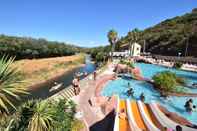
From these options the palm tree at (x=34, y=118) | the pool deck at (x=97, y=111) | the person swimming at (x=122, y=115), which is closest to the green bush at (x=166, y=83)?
the pool deck at (x=97, y=111)

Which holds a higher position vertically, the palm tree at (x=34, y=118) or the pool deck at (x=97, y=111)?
the palm tree at (x=34, y=118)

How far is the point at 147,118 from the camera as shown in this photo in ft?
56.1

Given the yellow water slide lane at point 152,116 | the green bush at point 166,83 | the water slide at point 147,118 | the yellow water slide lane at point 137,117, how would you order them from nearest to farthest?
the water slide at point 147,118 → the yellow water slide lane at point 137,117 → the yellow water slide lane at point 152,116 → the green bush at point 166,83

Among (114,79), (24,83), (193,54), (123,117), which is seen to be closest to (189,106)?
(123,117)

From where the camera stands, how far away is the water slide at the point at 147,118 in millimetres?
15398

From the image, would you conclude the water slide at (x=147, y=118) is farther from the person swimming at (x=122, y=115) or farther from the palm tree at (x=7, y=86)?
the palm tree at (x=7, y=86)

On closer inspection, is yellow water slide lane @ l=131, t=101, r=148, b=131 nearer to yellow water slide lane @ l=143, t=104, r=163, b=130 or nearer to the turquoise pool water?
yellow water slide lane @ l=143, t=104, r=163, b=130

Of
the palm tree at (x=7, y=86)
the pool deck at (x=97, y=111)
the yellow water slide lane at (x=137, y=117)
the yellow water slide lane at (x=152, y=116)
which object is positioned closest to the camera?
the palm tree at (x=7, y=86)

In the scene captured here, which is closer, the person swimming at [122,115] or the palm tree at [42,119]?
the palm tree at [42,119]

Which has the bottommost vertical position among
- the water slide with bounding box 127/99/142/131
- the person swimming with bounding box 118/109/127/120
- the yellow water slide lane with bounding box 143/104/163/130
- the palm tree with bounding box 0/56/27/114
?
the yellow water slide lane with bounding box 143/104/163/130

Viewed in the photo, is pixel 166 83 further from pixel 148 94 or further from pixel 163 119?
pixel 163 119

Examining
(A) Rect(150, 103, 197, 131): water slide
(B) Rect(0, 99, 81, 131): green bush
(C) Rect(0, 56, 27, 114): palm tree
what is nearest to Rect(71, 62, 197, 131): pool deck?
(A) Rect(150, 103, 197, 131): water slide

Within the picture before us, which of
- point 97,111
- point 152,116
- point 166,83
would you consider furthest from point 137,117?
point 166,83

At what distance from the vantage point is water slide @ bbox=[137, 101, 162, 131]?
15.4 metres
